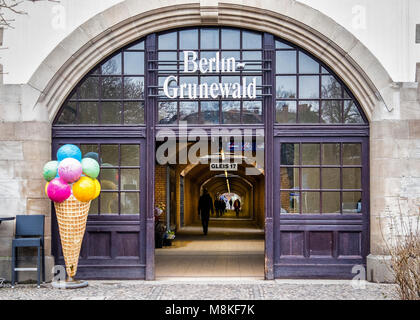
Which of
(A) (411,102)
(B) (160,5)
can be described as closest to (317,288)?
(A) (411,102)

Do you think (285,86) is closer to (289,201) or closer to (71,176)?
(289,201)

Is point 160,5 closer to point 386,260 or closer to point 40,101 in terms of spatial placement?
point 40,101

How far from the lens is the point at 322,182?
986cm

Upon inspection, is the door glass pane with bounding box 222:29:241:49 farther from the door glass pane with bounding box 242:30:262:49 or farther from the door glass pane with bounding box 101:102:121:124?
the door glass pane with bounding box 101:102:121:124

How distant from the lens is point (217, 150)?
756 inches

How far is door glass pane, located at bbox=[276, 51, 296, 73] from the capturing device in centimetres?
998

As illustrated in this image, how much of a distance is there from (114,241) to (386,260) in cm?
435

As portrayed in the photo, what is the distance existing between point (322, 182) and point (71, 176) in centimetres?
402

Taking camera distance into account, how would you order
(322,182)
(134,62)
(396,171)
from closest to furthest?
(396,171) → (322,182) → (134,62)

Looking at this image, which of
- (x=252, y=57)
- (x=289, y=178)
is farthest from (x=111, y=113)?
(x=289, y=178)

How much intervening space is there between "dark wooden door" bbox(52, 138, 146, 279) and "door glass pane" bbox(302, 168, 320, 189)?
2631 millimetres

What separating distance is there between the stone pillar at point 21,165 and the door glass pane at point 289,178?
3828 millimetres

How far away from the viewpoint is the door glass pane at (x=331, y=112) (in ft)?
32.7

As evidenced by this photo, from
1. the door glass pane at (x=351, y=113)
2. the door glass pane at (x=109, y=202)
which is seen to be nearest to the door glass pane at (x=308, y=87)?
the door glass pane at (x=351, y=113)
